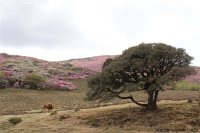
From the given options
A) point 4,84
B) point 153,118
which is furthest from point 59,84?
point 153,118

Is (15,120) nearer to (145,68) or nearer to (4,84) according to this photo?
(145,68)

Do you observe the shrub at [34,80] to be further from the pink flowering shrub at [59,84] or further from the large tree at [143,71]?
the large tree at [143,71]

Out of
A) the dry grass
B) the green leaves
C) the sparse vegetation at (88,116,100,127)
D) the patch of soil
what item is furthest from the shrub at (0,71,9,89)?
the sparse vegetation at (88,116,100,127)

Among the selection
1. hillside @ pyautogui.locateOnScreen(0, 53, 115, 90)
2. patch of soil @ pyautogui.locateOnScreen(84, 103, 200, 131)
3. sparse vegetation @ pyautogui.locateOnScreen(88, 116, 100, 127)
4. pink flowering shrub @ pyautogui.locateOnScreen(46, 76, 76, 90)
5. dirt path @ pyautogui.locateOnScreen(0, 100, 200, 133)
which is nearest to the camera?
patch of soil @ pyautogui.locateOnScreen(84, 103, 200, 131)

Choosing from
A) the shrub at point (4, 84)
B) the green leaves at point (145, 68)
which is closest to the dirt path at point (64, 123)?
the green leaves at point (145, 68)

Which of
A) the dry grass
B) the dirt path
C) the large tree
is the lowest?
the dirt path

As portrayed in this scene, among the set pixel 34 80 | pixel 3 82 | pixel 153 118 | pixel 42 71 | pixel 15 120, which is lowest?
pixel 15 120

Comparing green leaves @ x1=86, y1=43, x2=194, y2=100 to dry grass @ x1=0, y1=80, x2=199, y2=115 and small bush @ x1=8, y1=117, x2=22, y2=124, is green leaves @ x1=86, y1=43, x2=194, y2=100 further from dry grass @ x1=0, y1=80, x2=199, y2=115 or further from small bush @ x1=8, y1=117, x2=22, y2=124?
dry grass @ x1=0, y1=80, x2=199, y2=115

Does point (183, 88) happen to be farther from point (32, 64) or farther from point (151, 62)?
point (32, 64)

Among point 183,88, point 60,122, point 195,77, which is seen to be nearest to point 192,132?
point 60,122

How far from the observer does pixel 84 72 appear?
11062 cm

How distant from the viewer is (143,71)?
46.9m

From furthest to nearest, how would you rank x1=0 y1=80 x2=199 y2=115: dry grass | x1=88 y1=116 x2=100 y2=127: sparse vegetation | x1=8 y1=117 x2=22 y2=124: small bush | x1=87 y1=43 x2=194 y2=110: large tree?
x1=0 y1=80 x2=199 y2=115: dry grass
x1=8 y1=117 x2=22 y2=124: small bush
x1=88 y1=116 x2=100 y2=127: sparse vegetation
x1=87 y1=43 x2=194 y2=110: large tree

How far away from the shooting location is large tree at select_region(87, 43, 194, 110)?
152 ft
